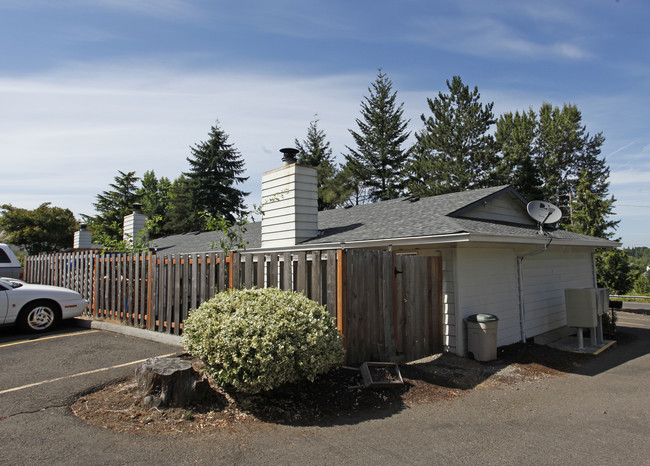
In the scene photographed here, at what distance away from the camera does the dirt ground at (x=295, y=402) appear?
4.28 metres

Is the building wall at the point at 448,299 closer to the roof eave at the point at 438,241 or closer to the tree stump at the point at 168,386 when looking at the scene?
the roof eave at the point at 438,241

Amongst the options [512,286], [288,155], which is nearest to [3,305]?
[288,155]

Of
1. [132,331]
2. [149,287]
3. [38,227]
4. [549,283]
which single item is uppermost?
[38,227]

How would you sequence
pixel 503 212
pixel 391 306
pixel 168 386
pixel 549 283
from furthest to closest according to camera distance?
pixel 503 212 < pixel 549 283 < pixel 391 306 < pixel 168 386

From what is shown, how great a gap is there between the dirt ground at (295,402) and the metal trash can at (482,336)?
2.01ft

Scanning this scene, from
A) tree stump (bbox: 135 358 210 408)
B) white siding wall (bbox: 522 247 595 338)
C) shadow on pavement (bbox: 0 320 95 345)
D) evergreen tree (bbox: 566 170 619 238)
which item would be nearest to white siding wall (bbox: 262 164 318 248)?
shadow on pavement (bbox: 0 320 95 345)

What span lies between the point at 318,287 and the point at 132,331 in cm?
439

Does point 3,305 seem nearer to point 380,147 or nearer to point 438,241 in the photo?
point 438,241

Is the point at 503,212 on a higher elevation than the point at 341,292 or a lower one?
higher

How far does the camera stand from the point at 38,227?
88.5 feet

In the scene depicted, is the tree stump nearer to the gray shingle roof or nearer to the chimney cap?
the gray shingle roof

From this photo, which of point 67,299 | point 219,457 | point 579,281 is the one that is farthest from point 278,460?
point 579,281

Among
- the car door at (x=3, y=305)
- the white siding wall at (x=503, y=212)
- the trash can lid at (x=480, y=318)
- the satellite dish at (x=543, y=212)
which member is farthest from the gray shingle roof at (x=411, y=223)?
the car door at (x=3, y=305)

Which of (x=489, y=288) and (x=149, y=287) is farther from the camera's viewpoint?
(x=149, y=287)
